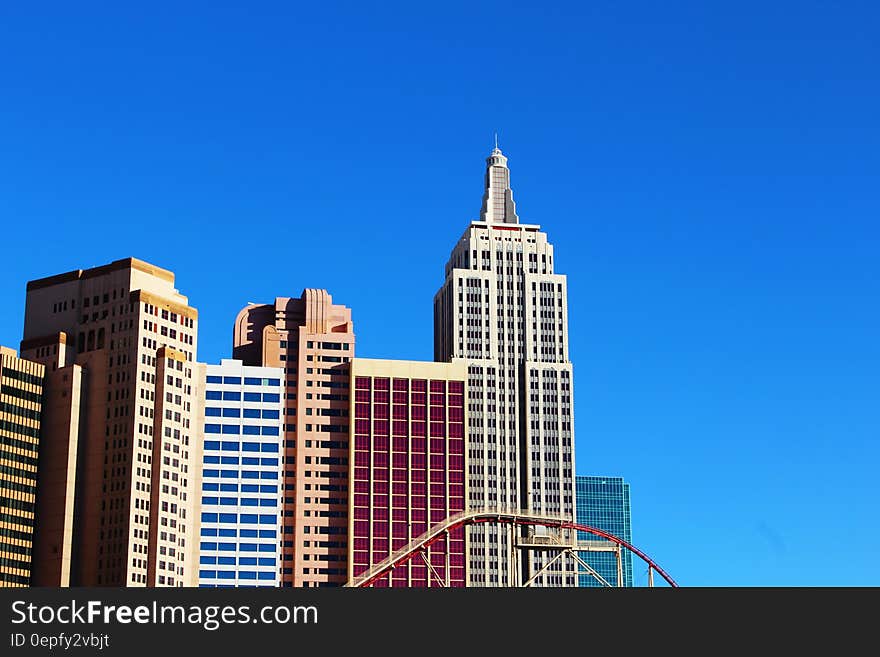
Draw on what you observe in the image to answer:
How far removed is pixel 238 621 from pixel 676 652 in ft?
63.1

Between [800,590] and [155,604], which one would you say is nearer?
[155,604]

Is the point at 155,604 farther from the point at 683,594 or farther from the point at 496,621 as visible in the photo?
the point at 683,594

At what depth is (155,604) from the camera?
200ft

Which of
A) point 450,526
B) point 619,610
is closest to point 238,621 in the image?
point 619,610

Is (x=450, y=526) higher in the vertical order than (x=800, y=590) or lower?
higher

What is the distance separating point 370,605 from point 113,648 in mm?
11089

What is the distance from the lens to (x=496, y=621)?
64.3 meters

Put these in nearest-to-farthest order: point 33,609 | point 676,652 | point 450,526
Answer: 1. point 33,609
2. point 676,652
3. point 450,526

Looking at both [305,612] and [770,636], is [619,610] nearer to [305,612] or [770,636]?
[770,636]

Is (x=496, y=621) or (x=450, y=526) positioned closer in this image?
(x=496, y=621)

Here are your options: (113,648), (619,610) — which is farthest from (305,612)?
(619,610)

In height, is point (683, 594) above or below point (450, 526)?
below

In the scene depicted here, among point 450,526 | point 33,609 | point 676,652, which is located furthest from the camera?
point 450,526

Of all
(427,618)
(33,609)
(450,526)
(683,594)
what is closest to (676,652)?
(683,594)
